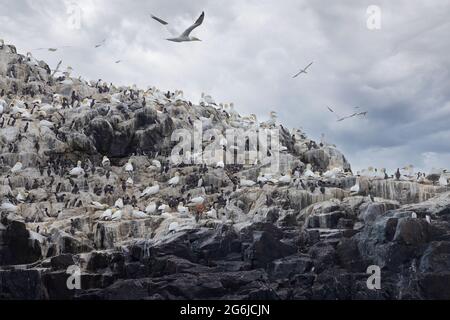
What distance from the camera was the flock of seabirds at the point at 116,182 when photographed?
26562mm

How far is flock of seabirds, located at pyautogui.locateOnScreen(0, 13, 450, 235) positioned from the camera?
1046 inches

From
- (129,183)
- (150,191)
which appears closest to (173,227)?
(150,191)

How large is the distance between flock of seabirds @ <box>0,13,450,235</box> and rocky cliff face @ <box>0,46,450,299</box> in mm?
85

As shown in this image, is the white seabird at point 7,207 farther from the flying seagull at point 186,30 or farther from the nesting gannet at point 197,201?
the flying seagull at point 186,30

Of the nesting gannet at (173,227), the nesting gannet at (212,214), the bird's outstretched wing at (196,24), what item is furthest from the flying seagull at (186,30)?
the nesting gannet at (212,214)

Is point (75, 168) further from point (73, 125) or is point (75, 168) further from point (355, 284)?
point (355, 284)

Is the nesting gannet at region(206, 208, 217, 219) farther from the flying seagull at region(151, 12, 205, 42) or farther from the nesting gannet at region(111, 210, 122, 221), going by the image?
the flying seagull at region(151, 12, 205, 42)

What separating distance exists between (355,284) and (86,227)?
35.6 feet

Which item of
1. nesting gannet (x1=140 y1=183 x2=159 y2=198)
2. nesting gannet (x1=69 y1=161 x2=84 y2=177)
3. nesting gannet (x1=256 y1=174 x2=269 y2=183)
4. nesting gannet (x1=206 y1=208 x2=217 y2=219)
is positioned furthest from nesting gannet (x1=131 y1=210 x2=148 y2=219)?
nesting gannet (x1=69 y1=161 x2=84 y2=177)

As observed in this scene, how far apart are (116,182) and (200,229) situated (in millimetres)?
9646

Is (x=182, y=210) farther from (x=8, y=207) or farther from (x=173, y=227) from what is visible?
(x=8, y=207)

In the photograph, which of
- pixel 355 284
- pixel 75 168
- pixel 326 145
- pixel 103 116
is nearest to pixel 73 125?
pixel 103 116

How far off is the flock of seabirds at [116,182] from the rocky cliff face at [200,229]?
0.08 metres

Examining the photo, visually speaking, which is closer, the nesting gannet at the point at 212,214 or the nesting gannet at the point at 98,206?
the nesting gannet at the point at 212,214
